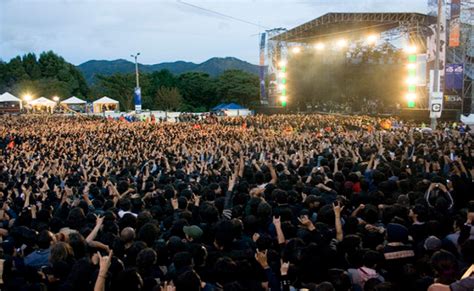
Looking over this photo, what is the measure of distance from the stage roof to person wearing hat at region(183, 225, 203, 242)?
29.1 meters

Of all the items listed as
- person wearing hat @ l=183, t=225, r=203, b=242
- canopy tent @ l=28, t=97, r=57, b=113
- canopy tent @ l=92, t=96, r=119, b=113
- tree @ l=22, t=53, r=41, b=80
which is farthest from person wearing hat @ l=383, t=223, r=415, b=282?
tree @ l=22, t=53, r=41, b=80

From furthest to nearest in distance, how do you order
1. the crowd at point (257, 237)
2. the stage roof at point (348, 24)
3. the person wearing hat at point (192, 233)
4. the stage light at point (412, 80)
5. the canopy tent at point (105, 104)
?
1. the canopy tent at point (105, 104)
2. the stage roof at point (348, 24)
3. the stage light at point (412, 80)
4. the person wearing hat at point (192, 233)
5. the crowd at point (257, 237)

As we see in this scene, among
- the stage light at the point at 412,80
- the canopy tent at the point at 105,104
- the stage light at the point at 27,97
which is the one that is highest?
the stage light at the point at 27,97

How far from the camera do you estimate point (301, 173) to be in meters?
8.32

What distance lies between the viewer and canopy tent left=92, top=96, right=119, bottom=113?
1885 inches

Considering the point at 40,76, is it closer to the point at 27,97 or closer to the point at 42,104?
the point at 27,97

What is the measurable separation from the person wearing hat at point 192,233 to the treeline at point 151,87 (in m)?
53.9

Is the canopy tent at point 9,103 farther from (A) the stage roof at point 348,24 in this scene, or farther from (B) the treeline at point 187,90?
(A) the stage roof at point 348,24

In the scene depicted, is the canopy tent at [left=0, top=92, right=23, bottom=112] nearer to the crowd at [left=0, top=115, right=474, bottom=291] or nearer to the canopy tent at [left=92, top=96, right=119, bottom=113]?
the canopy tent at [left=92, top=96, right=119, bottom=113]

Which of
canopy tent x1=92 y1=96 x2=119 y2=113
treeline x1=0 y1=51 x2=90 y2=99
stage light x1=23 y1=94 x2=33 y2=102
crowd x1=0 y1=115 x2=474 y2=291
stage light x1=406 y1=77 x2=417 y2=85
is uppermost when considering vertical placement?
treeline x1=0 y1=51 x2=90 y2=99

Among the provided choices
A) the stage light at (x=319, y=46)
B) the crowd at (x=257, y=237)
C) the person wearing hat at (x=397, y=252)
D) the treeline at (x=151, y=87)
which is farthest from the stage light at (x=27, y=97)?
the person wearing hat at (x=397, y=252)

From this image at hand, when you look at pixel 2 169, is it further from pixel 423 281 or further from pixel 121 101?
pixel 121 101

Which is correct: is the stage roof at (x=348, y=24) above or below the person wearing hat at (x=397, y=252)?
above

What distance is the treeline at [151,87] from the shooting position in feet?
194
